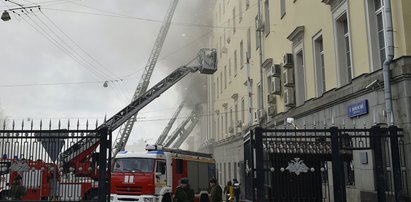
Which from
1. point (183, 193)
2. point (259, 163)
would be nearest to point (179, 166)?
point (183, 193)

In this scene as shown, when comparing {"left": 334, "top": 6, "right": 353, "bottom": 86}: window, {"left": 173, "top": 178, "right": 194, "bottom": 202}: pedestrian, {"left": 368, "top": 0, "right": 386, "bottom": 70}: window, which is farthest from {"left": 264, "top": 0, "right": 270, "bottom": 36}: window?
{"left": 173, "top": 178, "right": 194, "bottom": 202}: pedestrian

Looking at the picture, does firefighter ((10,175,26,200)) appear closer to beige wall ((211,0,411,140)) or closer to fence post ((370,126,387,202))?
fence post ((370,126,387,202))

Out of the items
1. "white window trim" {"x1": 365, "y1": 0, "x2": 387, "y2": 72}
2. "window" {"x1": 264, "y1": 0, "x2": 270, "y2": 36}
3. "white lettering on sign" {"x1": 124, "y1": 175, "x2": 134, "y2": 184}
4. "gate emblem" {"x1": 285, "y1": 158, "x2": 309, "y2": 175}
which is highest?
"window" {"x1": 264, "y1": 0, "x2": 270, "y2": 36}

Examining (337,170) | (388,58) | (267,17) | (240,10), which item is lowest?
(337,170)

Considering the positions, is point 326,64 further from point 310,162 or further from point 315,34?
point 310,162

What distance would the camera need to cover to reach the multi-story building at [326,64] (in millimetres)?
8883

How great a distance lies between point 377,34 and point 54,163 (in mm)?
7828

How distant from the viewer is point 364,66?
33.6 ft

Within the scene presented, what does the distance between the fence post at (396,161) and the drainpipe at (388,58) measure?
0.45 metres

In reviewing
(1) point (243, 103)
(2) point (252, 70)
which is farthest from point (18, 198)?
(1) point (243, 103)

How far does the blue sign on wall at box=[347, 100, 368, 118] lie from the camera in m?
10.0

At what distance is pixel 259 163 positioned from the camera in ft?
26.6

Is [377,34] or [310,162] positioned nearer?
[310,162]

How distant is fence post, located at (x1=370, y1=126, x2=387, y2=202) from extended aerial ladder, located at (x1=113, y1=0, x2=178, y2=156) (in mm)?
21894
